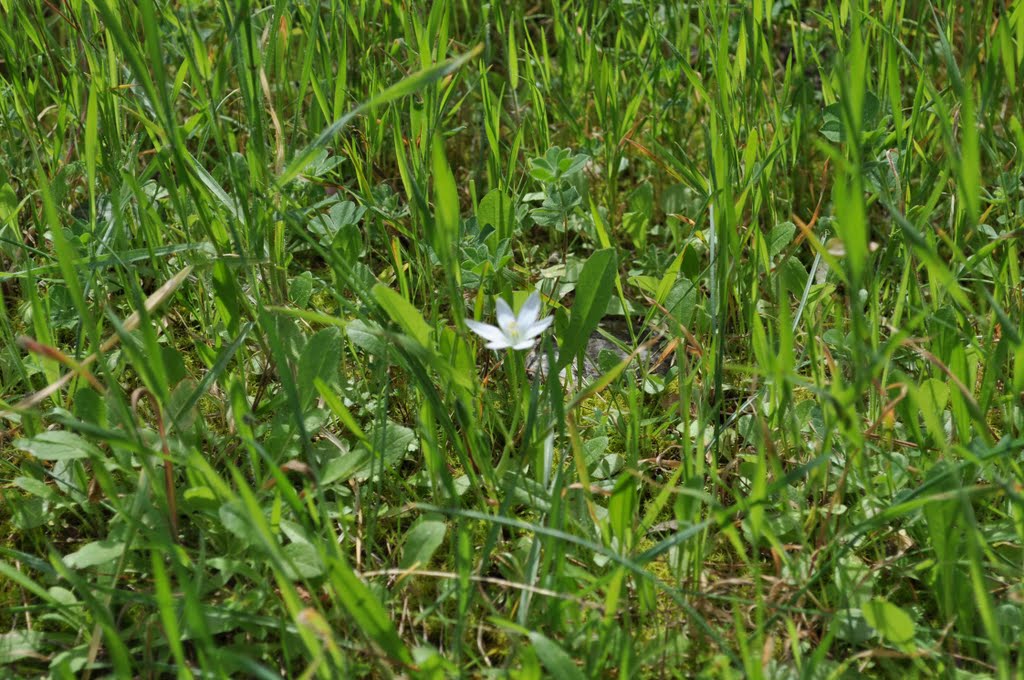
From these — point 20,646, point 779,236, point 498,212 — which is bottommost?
point 20,646

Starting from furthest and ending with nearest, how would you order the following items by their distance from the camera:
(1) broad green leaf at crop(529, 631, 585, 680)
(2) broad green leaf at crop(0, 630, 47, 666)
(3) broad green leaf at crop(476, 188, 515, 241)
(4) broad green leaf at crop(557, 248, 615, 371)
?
(3) broad green leaf at crop(476, 188, 515, 241), (4) broad green leaf at crop(557, 248, 615, 371), (2) broad green leaf at crop(0, 630, 47, 666), (1) broad green leaf at crop(529, 631, 585, 680)

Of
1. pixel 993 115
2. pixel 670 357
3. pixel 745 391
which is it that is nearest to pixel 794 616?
pixel 745 391

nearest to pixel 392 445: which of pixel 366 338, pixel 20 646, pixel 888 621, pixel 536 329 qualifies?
pixel 366 338

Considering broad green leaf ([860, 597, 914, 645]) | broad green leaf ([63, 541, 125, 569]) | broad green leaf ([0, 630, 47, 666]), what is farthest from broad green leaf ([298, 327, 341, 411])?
broad green leaf ([860, 597, 914, 645])

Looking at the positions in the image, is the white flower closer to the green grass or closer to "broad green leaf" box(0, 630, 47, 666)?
the green grass

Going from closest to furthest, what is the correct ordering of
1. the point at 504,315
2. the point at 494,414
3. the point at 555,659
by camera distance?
the point at 555,659 < the point at 494,414 < the point at 504,315

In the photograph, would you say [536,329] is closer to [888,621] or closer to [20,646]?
[888,621]

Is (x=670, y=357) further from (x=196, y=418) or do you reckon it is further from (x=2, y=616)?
(x=2, y=616)
